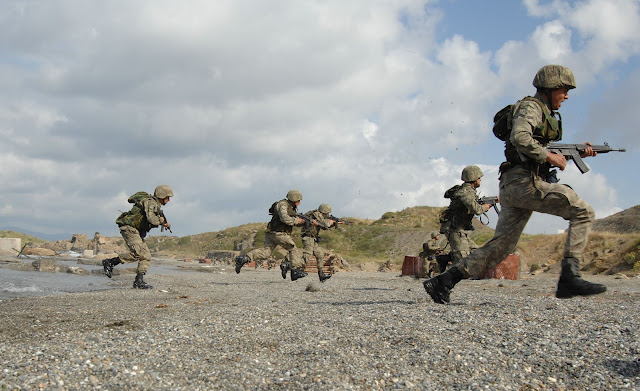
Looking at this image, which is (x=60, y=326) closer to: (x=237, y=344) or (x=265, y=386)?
(x=237, y=344)

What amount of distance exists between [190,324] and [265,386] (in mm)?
2159

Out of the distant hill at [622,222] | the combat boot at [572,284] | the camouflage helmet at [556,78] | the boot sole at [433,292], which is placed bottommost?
the boot sole at [433,292]

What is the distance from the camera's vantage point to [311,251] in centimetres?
1309

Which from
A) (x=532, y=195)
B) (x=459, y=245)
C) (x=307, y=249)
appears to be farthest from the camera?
(x=307, y=249)

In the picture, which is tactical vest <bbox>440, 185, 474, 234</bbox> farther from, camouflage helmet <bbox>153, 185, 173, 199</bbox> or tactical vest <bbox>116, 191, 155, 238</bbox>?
tactical vest <bbox>116, 191, 155, 238</bbox>

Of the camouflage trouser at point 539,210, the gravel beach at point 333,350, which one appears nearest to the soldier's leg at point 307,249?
the gravel beach at point 333,350

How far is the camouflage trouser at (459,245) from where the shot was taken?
29.2 ft

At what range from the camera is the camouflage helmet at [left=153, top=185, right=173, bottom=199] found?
37.2 ft

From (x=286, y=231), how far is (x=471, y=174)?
5.17 meters

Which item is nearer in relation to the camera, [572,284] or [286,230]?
[572,284]

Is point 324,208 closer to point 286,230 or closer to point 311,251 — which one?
point 311,251

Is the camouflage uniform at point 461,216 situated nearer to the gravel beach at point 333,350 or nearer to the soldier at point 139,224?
the gravel beach at point 333,350

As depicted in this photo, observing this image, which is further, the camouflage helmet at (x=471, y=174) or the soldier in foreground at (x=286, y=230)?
the soldier in foreground at (x=286, y=230)

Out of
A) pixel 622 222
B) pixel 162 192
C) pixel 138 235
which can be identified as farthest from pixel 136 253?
pixel 622 222
